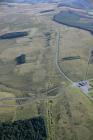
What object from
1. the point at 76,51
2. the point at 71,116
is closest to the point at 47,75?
the point at 76,51

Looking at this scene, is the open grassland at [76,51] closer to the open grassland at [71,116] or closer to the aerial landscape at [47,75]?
the aerial landscape at [47,75]

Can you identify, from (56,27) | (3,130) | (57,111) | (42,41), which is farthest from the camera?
(56,27)

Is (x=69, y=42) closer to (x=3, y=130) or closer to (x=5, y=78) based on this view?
(x=5, y=78)

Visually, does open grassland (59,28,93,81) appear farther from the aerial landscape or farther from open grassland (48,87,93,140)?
open grassland (48,87,93,140)

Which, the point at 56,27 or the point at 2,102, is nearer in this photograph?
the point at 2,102

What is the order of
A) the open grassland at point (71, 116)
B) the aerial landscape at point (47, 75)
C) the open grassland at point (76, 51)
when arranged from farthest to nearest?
the open grassland at point (76, 51), the aerial landscape at point (47, 75), the open grassland at point (71, 116)

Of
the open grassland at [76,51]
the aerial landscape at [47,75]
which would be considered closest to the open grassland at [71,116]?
the aerial landscape at [47,75]

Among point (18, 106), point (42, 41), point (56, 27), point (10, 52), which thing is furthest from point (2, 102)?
point (56, 27)

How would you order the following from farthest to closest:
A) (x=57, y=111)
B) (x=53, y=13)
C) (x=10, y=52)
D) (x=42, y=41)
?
(x=53, y=13), (x=42, y=41), (x=10, y=52), (x=57, y=111)
